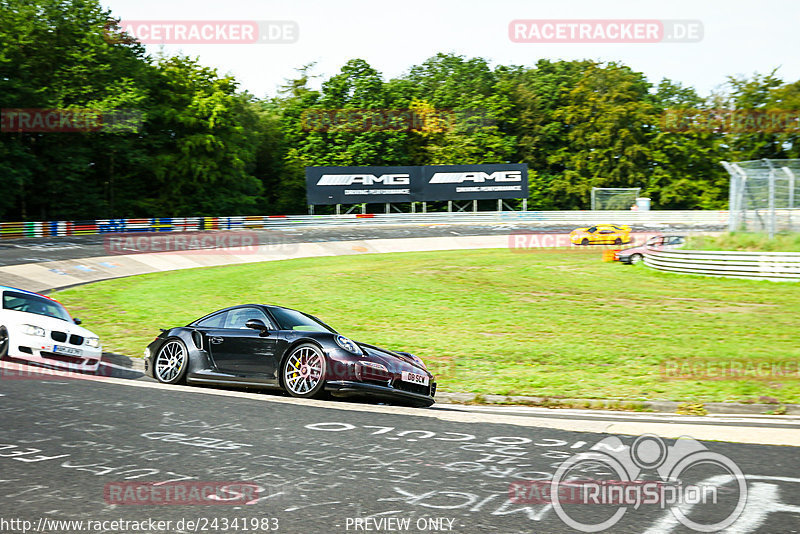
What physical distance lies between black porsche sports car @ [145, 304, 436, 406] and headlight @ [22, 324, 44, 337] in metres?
2.14

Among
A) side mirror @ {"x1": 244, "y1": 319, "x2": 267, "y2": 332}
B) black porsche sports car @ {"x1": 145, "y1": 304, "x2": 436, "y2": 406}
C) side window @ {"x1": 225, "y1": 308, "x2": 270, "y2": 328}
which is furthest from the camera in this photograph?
side window @ {"x1": 225, "y1": 308, "x2": 270, "y2": 328}

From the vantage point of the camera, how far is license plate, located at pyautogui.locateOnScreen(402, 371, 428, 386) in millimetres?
9652

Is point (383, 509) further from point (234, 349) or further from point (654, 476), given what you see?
point (234, 349)

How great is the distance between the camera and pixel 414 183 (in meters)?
60.0

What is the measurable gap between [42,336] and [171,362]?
8.77 ft

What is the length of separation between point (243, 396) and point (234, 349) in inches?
42.1

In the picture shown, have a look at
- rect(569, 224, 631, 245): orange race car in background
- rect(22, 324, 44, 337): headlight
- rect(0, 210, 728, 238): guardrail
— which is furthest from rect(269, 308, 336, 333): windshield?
rect(0, 210, 728, 238): guardrail

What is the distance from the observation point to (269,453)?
627 cm

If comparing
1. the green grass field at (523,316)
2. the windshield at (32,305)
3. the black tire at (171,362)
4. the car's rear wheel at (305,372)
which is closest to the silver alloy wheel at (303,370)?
the car's rear wheel at (305,372)

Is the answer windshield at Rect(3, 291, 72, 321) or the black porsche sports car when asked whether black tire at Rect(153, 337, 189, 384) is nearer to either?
the black porsche sports car

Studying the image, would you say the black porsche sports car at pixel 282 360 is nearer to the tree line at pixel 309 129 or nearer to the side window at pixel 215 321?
the side window at pixel 215 321

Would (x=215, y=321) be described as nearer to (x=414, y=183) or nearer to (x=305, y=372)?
(x=305, y=372)

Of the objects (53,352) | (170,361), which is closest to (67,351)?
(53,352)

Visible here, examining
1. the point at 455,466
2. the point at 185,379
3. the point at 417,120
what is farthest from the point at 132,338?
the point at 417,120
